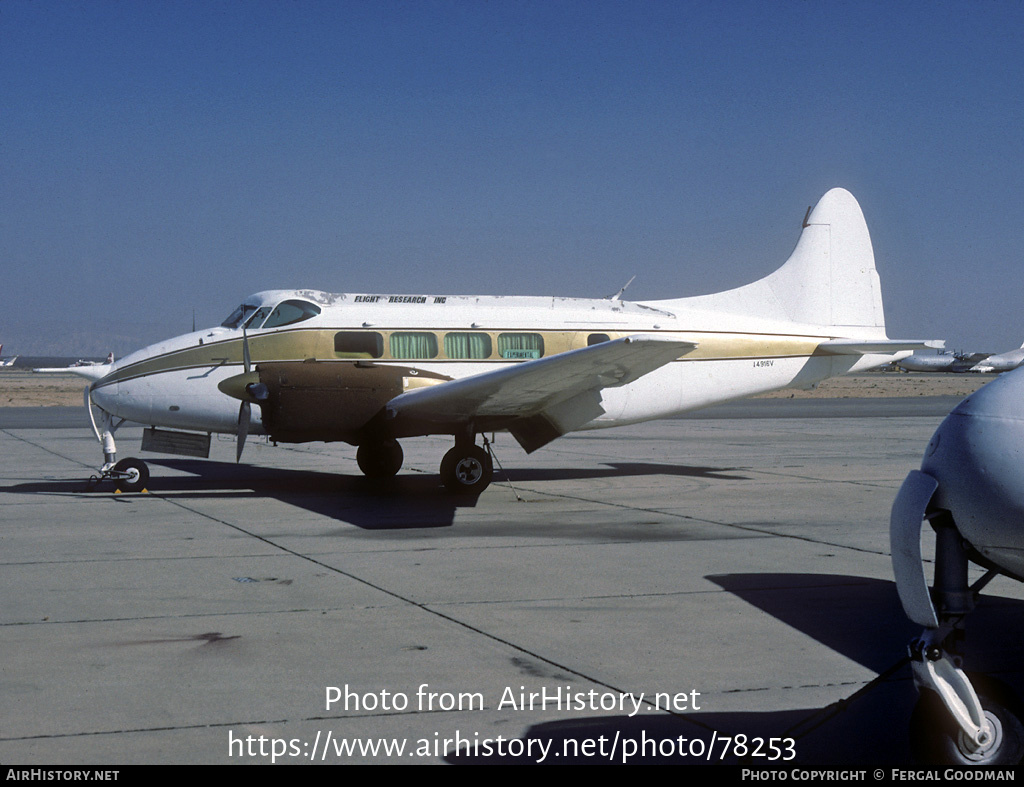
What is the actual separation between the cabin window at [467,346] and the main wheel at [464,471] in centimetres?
182

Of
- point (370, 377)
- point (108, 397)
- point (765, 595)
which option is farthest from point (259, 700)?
point (108, 397)

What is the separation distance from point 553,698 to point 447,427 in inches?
369

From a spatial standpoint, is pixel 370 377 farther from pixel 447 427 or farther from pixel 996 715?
pixel 996 715

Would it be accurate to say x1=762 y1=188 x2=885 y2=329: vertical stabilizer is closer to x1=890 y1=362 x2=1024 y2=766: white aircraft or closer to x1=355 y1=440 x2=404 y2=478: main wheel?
x1=355 y1=440 x2=404 y2=478: main wheel

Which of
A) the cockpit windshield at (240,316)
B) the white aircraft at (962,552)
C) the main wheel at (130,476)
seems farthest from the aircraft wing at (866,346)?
the white aircraft at (962,552)

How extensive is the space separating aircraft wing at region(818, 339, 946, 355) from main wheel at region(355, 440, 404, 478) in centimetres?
780

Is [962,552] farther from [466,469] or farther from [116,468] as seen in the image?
[116,468]

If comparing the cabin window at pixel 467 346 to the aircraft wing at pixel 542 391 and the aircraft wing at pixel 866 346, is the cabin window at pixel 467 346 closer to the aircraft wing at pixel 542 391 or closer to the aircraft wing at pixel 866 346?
the aircraft wing at pixel 542 391

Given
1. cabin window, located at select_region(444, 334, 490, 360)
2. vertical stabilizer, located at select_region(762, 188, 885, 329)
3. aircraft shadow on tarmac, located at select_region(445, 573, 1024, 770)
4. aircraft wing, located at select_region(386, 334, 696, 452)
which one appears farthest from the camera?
vertical stabilizer, located at select_region(762, 188, 885, 329)

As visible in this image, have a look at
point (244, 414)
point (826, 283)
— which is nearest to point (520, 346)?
point (244, 414)

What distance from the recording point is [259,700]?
5668 millimetres

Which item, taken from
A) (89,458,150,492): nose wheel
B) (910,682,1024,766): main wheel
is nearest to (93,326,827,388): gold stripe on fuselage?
(89,458,150,492): nose wheel

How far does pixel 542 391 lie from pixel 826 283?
287 inches

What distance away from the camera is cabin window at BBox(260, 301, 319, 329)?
15367 millimetres
